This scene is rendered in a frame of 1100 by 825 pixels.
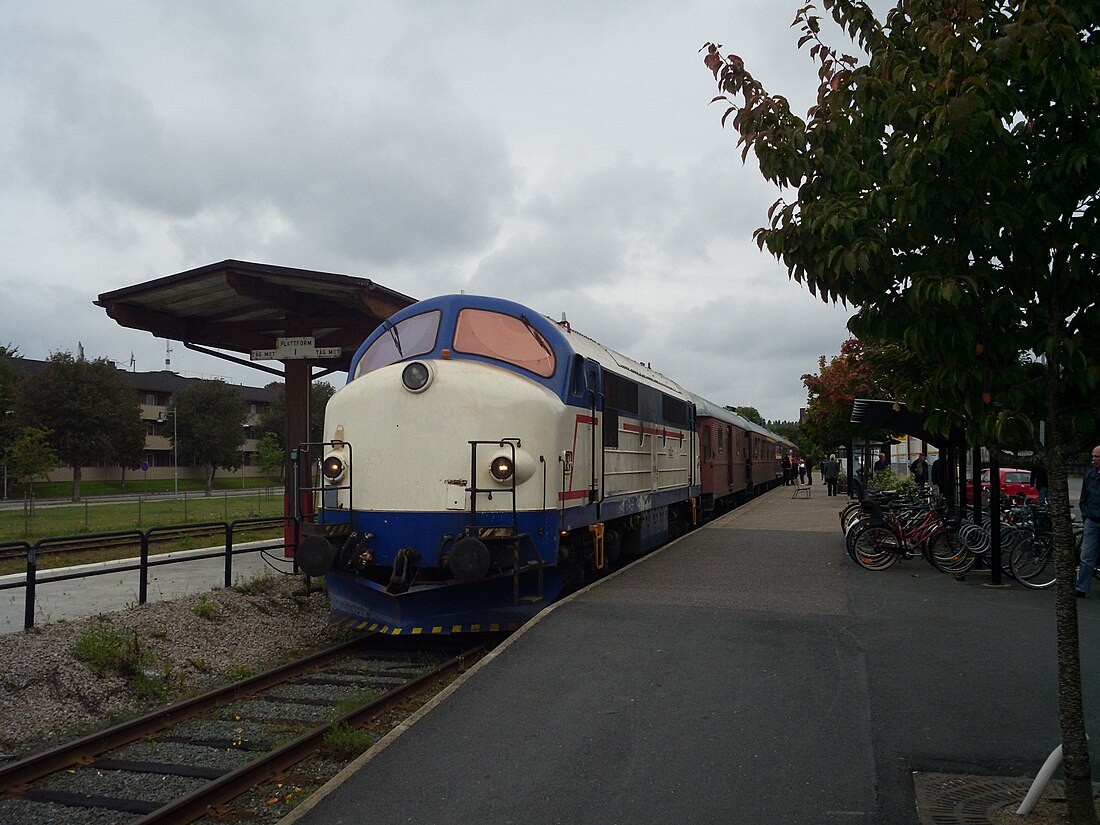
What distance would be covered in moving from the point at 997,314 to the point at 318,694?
630cm

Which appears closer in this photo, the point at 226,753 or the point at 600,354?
the point at 226,753

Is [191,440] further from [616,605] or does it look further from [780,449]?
[616,605]

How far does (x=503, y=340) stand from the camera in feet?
31.1

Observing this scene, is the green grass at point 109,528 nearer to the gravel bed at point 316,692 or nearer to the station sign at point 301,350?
the station sign at point 301,350

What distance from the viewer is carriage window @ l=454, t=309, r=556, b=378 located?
9.34 m

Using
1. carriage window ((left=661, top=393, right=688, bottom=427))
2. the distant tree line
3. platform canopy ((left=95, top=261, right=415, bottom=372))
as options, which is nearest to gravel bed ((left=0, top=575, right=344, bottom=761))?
platform canopy ((left=95, top=261, right=415, bottom=372))

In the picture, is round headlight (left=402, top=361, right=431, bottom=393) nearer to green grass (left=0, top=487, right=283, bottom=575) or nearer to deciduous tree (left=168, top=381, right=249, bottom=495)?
green grass (left=0, top=487, right=283, bottom=575)

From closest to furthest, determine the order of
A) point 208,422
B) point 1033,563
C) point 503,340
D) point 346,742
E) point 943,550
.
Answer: point 346,742
point 503,340
point 1033,563
point 943,550
point 208,422

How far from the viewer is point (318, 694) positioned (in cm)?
783

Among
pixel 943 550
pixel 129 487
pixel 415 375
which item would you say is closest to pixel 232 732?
pixel 415 375

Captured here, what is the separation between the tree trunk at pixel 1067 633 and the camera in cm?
425

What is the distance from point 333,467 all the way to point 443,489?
1.41 metres

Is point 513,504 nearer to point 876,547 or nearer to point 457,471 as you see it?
point 457,471

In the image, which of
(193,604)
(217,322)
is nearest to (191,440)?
(217,322)
